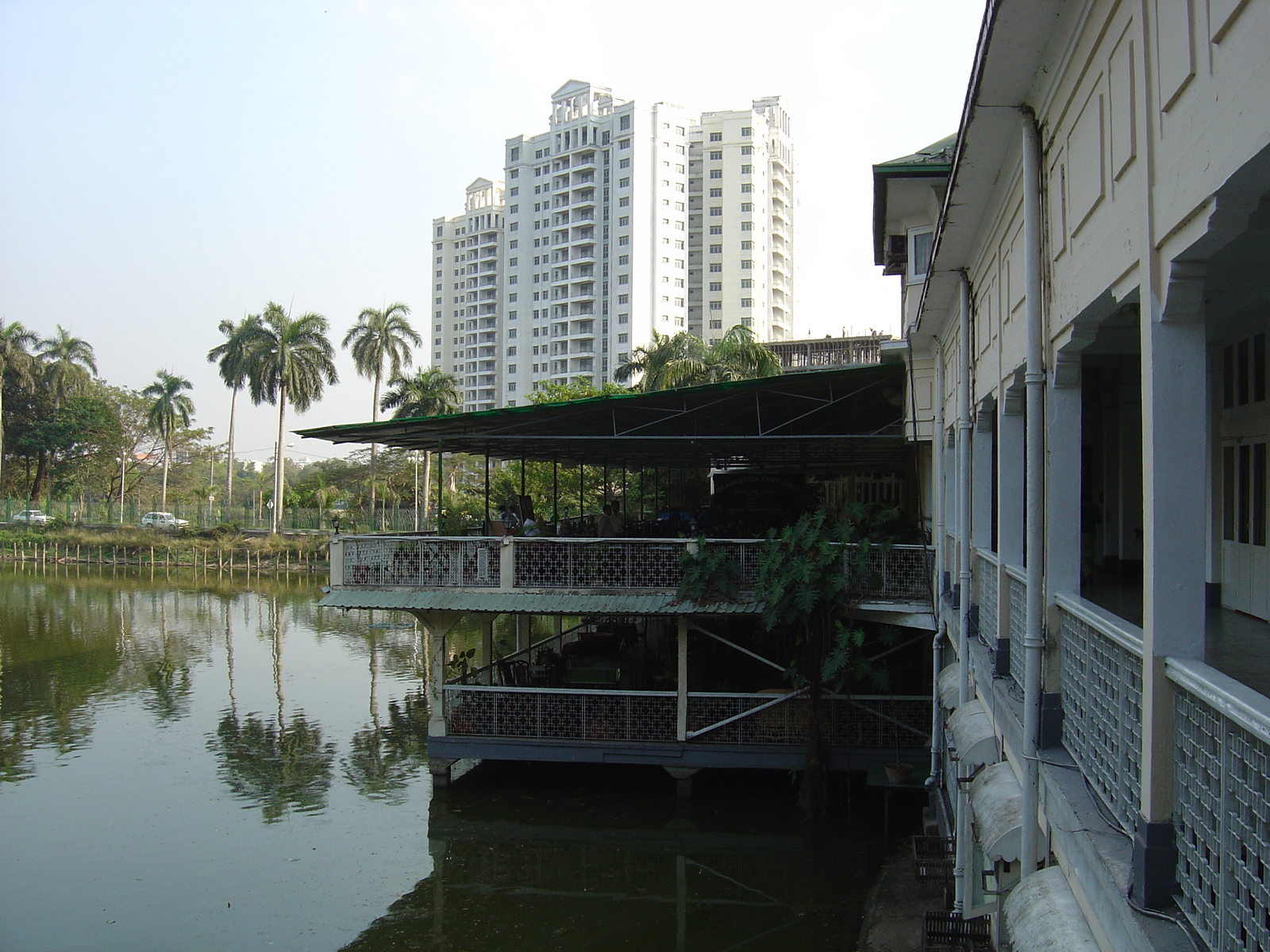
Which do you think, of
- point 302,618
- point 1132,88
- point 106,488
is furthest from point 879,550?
point 106,488

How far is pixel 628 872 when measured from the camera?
1365 cm

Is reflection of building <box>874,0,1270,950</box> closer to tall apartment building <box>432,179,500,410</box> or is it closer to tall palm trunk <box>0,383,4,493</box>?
tall palm trunk <box>0,383,4,493</box>

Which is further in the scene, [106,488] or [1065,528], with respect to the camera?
[106,488]

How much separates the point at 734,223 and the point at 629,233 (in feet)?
37.3

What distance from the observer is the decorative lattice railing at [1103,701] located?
3.32 meters

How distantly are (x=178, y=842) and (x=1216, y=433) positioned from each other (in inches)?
591

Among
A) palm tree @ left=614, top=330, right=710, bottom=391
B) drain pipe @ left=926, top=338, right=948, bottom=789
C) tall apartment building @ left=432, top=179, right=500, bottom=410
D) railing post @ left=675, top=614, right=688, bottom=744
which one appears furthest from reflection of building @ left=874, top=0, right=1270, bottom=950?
tall apartment building @ left=432, top=179, right=500, bottom=410

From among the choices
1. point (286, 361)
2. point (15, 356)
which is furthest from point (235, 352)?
point (15, 356)

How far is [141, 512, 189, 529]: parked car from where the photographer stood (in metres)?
64.3

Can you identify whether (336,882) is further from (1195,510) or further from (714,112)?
(714,112)

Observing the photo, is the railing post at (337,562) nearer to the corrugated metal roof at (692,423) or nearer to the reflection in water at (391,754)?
the corrugated metal roof at (692,423)

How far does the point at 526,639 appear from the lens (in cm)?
2223

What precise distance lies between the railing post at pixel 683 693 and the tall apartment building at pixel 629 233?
78.7 m

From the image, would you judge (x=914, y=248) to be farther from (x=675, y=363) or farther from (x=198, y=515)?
(x=198, y=515)
